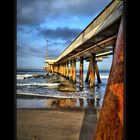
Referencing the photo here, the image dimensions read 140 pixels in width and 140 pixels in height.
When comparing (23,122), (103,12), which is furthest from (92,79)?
(23,122)

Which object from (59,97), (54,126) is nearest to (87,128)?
(54,126)

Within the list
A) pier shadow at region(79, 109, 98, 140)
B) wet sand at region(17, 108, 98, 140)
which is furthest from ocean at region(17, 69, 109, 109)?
pier shadow at region(79, 109, 98, 140)

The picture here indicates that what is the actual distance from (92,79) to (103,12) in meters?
7.95

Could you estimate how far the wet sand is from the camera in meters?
4.09

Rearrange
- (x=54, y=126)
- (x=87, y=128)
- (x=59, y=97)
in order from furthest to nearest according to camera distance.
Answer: (x=59, y=97)
(x=54, y=126)
(x=87, y=128)

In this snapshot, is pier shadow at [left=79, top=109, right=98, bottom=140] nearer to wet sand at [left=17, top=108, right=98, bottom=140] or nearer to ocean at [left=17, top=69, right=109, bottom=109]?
wet sand at [left=17, top=108, right=98, bottom=140]

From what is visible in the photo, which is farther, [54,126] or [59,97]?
[59,97]

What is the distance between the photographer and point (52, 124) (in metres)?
5.01

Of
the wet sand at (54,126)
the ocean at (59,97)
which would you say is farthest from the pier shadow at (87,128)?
the ocean at (59,97)

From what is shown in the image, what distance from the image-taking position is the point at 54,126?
190 inches

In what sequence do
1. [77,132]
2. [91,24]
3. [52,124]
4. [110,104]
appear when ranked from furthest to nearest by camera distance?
[91,24]
[52,124]
[77,132]
[110,104]

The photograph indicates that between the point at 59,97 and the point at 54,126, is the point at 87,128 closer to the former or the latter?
the point at 54,126
